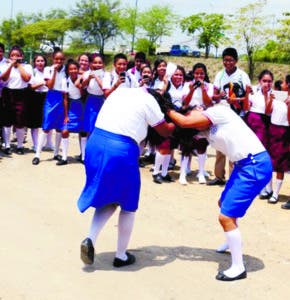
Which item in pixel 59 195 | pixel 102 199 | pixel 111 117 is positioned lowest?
pixel 59 195

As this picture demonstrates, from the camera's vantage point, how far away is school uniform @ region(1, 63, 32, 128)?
9.19m

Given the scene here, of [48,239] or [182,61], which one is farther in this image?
[182,61]

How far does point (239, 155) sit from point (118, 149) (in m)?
1.02

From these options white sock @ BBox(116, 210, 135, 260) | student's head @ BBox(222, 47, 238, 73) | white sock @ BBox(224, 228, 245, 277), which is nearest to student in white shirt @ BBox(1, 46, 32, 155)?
student's head @ BBox(222, 47, 238, 73)

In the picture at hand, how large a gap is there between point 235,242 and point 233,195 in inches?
15.8

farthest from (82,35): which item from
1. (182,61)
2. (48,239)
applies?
(48,239)

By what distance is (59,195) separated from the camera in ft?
22.3

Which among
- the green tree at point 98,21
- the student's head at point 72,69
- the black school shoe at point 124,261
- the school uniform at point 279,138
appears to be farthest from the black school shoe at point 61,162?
the green tree at point 98,21

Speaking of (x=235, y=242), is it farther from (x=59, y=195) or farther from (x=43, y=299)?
(x=59, y=195)

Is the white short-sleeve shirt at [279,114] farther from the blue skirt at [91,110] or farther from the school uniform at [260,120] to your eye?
the blue skirt at [91,110]

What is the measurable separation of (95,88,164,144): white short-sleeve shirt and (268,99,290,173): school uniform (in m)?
3.30

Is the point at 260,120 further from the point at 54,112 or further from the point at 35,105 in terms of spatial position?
the point at 35,105

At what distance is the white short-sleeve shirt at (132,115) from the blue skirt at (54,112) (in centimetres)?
485

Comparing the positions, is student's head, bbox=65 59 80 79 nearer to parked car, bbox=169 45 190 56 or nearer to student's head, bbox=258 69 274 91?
student's head, bbox=258 69 274 91
